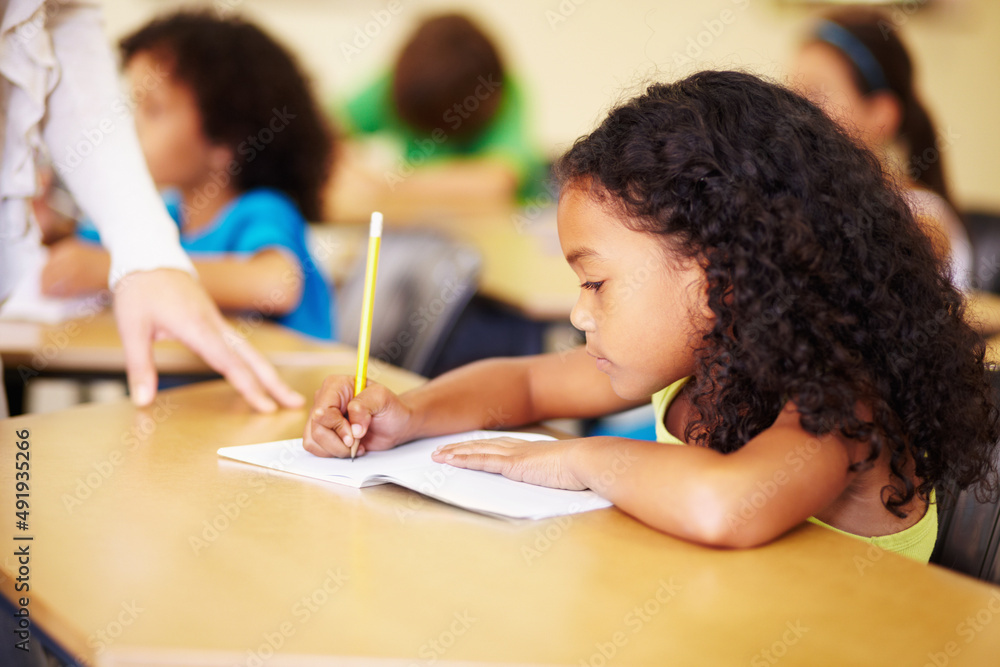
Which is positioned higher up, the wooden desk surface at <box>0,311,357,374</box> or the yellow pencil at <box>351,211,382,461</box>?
the yellow pencil at <box>351,211,382,461</box>

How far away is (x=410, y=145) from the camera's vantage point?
402 centimetres

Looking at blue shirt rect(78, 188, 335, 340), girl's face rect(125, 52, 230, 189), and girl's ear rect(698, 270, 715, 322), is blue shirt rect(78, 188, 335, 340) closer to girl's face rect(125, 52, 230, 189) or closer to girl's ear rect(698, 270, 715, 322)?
girl's face rect(125, 52, 230, 189)

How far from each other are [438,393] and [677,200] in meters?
0.36

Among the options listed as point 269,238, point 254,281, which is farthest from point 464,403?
point 269,238

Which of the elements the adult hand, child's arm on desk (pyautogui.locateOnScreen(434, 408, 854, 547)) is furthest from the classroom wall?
child's arm on desk (pyautogui.locateOnScreen(434, 408, 854, 547))

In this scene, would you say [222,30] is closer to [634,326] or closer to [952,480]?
[634,326]

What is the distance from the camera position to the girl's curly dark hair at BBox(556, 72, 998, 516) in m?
0.84

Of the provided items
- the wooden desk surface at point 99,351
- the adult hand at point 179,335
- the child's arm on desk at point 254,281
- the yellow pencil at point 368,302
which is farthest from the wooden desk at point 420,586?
the child's arm on desk at point 254,281

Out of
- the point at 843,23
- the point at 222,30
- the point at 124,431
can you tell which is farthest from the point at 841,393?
the point at 843,23

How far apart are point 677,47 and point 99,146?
149 inches

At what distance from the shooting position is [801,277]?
0.85 metres

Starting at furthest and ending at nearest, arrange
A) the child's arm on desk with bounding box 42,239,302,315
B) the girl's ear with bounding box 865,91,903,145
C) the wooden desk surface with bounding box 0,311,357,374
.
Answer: the girl's ear with bounding box 865,91,903,145 < the child's arm on desk with bounding box 42,239,302,315 < the wooden desk surface with bounding box 0,311,357,374

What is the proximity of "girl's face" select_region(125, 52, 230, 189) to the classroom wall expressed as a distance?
2162 mm

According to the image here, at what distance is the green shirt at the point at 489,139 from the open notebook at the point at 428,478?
2.92 metres
